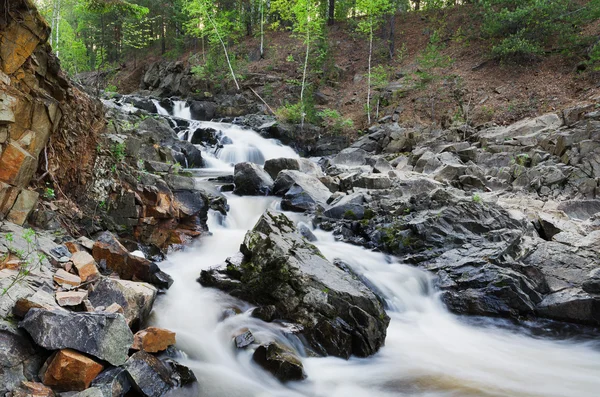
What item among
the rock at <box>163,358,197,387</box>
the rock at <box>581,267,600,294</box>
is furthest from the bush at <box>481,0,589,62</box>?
the rock at <box>163,358,197,387</box>

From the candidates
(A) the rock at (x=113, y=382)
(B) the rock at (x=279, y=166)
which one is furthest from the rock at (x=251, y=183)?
(A) the rock at (x=113, y=382)

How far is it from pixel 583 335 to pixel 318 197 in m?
7.00

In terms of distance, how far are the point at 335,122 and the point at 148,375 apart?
19.4 meters

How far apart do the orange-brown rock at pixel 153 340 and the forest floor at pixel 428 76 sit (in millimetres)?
18093

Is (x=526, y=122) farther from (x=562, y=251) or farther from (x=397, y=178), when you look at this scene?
(x=562, y=251)

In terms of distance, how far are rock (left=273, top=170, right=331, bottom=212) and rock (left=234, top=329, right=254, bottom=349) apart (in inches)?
239

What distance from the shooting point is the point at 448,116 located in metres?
20.0

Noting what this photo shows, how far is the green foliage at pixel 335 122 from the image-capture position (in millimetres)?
21234

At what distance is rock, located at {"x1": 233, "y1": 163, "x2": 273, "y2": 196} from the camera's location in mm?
12430

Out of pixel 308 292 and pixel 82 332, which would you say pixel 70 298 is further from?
pixel 308 292

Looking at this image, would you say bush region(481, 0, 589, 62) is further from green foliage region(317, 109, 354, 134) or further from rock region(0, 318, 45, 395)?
rock region(0, 318, 45, 395)

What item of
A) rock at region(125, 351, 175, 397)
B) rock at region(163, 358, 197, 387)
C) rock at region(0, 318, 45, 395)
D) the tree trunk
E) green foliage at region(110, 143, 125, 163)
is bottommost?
rock at region(163, 358, 197, 387)

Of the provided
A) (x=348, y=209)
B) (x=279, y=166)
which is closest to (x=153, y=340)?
(x=348, y=209)

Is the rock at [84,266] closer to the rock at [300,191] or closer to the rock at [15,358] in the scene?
the rock at [15,358]
